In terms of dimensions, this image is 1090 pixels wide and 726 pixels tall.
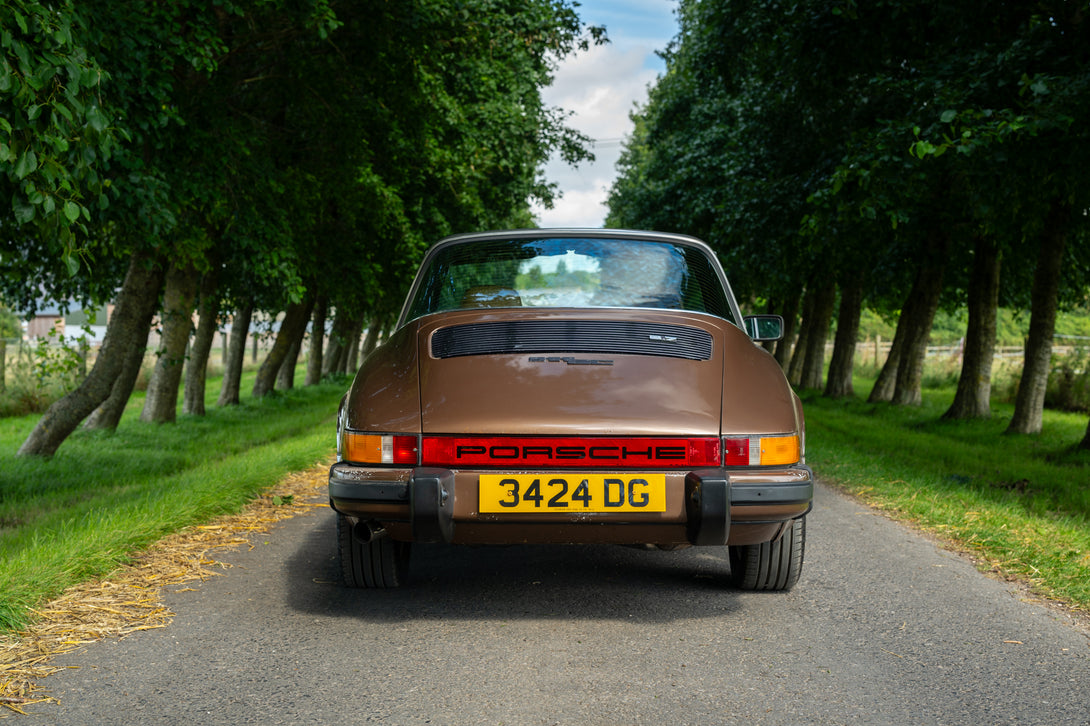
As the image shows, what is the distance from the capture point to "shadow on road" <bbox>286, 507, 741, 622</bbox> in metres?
4.04

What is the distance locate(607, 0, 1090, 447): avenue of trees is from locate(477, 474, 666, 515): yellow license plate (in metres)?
6.02

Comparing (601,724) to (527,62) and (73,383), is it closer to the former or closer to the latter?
(73,383)

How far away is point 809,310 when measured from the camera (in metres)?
26.8

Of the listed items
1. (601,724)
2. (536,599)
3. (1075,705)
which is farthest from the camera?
(536,599)

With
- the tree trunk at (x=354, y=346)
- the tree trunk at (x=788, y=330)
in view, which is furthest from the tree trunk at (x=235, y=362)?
the tree trunk at (x=788, y=330)

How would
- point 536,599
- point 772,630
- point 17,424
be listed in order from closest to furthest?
point 772,630
point 536,599
point 17,424

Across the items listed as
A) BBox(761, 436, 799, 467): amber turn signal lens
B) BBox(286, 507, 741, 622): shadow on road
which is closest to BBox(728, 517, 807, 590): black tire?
BBox(286, 507, 741, 622): shadow on road

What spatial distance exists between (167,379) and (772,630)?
11857 millimetres

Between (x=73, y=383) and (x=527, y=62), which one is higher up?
(x=527, y=62)

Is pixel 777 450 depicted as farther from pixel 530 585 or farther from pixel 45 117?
pixel 45 117

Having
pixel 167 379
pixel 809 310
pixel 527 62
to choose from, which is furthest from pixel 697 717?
pixel 809 310

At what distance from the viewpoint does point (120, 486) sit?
333 inches

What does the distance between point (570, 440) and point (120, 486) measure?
20.5 feet

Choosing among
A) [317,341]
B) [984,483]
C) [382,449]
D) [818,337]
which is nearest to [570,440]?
[382,449]
